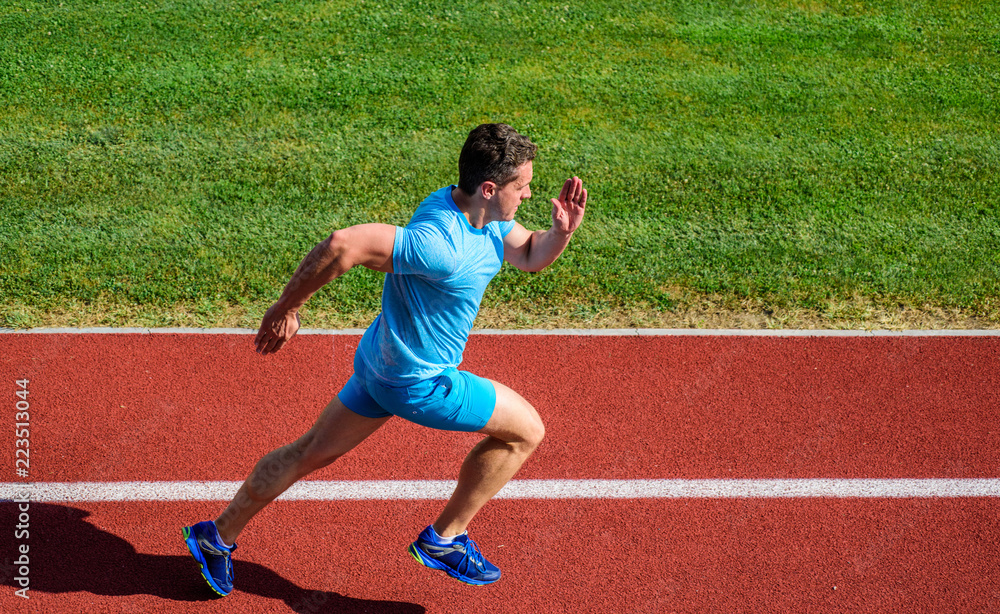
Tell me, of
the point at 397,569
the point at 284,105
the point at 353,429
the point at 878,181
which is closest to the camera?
the point at 353,429

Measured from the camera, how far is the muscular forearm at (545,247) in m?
4.05

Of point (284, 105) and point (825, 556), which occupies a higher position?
point (284, 105)

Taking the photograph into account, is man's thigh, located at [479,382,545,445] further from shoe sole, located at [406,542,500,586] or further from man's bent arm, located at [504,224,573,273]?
shoe sole, located at [406,542,500,586]

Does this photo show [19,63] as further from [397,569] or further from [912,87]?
[912,87]

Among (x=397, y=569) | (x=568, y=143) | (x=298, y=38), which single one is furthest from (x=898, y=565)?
(x=298, y=38)

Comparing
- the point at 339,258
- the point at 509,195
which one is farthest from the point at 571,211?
the point at 339,258

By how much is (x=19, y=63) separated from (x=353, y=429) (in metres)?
7.60

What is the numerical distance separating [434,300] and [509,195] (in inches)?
21.2

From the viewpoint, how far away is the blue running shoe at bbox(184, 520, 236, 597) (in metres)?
4.11

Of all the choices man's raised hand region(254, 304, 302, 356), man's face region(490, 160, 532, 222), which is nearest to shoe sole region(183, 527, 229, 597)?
man's raised hand region(254, 304, 302, 356)

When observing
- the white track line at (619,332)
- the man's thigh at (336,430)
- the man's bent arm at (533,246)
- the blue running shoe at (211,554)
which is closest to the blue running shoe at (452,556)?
the man's thigh at (336,430)

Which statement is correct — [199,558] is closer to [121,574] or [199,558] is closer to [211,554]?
[211,554]

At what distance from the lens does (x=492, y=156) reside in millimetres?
3572

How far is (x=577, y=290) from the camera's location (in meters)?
6.65
